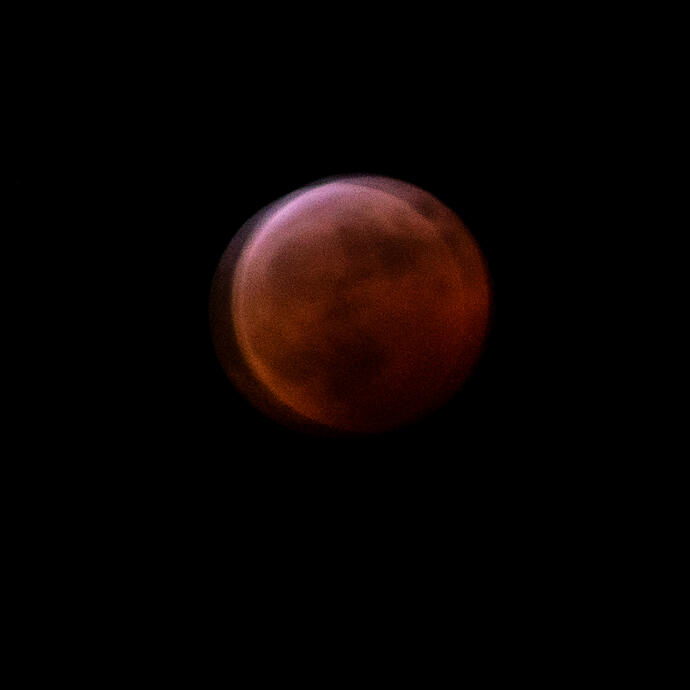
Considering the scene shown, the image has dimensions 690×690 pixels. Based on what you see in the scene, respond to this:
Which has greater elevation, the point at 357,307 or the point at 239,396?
the point at 239,396

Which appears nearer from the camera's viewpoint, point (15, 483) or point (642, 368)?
point (15, 483)

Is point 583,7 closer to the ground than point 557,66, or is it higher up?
higher up

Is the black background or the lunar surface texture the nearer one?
the lunar surface texture

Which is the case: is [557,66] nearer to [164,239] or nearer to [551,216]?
[551,216]

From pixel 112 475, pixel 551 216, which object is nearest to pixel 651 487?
pixel 551 216

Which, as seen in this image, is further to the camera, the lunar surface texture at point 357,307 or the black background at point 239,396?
the black background at point 239,396

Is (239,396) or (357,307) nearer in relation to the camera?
(357,307)

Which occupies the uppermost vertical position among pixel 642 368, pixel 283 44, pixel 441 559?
pixel 283 44
